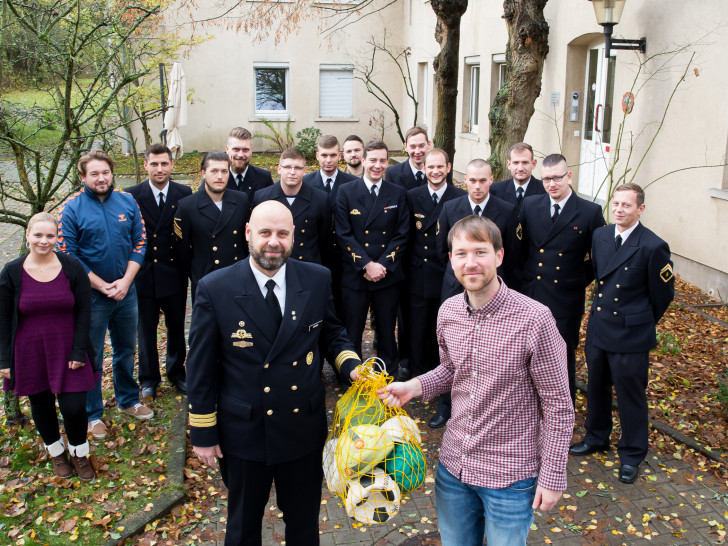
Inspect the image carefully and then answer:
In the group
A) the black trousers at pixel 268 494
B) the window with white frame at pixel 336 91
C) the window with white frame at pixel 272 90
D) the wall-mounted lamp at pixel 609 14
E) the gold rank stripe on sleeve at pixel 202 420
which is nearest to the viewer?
the gold rank stripe on sleeve at pixel 202 420

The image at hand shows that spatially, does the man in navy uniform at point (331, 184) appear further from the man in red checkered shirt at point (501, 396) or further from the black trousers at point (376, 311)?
the man in red checkered shirt at point (501, 396)

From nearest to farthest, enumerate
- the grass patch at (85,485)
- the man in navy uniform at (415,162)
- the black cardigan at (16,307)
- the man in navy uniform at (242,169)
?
the grass patch at (85,485) < the black cardigan at (16,307) < the man in navy uniform at (242,169) < the man in navy uniform at (415,162)

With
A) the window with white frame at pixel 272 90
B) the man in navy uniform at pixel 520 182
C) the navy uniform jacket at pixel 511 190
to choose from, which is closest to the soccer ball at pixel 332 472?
the man in navy uniform at pixel 520 182

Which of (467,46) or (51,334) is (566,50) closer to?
(467,46)

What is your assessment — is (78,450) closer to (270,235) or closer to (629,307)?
(270,235)

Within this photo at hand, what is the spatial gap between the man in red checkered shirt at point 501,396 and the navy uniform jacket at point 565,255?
9.10 feet

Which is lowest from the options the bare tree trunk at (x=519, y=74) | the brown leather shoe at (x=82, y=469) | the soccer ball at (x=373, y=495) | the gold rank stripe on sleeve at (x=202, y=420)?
the brown leather shoe at (x=82, y=469)

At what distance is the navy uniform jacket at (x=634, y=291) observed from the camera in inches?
205

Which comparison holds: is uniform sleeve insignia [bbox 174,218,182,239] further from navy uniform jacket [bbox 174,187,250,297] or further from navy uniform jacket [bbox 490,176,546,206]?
navy uniform jacket [bbox 490,176,546,206]

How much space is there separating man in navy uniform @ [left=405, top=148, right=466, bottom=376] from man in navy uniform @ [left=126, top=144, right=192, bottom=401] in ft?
7.45

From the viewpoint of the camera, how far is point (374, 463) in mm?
3494

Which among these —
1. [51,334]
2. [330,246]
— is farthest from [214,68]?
[51,334]

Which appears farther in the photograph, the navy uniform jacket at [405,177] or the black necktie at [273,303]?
the navy uniform jacket at [405,177]

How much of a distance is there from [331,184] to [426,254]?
160 cm
